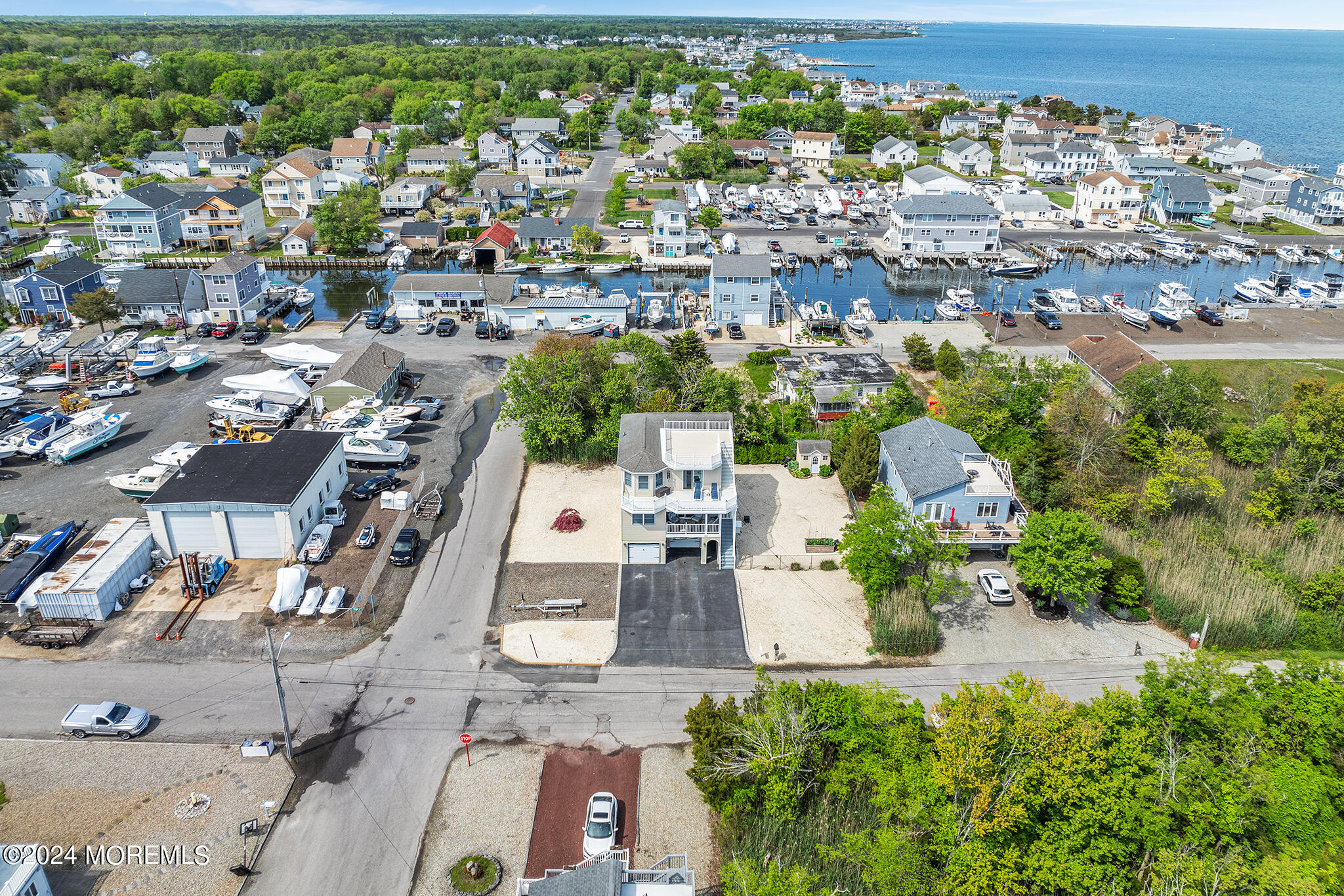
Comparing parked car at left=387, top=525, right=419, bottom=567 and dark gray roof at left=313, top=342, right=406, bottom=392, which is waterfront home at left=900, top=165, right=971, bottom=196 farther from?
parked car at left=387, top=525, right=419, bottom=567

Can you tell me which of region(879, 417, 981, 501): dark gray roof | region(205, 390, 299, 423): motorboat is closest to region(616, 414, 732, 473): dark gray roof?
region(879, 417, 981, 501): dark gray roof

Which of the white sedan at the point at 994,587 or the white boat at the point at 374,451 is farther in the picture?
the white boat at the point at 374,451

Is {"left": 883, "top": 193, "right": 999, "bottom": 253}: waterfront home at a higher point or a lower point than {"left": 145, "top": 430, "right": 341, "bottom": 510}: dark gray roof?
higher

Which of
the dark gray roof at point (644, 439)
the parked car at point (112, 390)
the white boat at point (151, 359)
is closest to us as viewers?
the dark gray roof at point (644, 439)

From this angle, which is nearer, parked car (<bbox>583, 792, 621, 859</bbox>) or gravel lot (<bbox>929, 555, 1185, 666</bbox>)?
parked car (<bbox>583, 792, 621, 859</bbox>)

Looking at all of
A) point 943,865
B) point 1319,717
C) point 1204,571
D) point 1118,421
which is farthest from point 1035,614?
point 1118,421

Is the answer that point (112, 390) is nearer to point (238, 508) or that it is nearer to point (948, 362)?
point (238, 508)

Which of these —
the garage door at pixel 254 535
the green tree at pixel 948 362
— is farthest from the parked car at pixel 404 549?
the green tree at pixel 948 362

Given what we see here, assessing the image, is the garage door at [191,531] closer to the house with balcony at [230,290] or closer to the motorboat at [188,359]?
the motorboat at [188,359]
